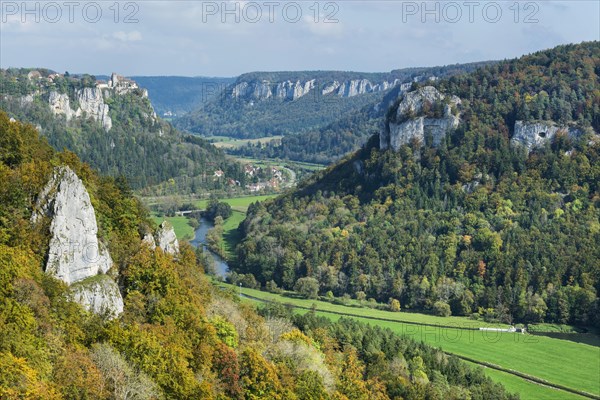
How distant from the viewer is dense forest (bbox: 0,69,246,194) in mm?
155750

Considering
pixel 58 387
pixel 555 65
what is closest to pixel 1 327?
pixel 58 387

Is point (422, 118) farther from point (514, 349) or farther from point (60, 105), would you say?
point (60, 105)

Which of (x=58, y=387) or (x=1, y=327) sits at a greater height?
(x=1, y=327)

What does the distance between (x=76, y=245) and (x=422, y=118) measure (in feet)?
252

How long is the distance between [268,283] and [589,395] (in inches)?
1586

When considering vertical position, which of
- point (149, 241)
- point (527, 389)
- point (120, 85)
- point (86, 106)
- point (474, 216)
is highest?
point (120, 85)

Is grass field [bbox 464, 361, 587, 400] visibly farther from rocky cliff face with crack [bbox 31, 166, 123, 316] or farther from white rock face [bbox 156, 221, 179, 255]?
rocky cliff face with crack [bbox 31, 166, 123, 316]

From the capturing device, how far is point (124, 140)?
170250 mm

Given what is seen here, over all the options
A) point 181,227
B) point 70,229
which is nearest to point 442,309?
point 70,229

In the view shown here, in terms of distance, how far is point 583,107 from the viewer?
332 ft

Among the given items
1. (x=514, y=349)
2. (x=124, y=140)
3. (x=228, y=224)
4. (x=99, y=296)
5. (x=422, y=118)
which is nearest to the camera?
(x=99, y=296)

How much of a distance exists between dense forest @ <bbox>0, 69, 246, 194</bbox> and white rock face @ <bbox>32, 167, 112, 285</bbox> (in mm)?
113171

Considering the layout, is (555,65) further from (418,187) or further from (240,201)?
(240,201)

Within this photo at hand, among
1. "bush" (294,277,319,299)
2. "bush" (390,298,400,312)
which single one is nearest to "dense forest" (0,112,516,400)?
"bush" (390,298,400,312)
